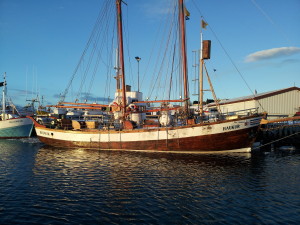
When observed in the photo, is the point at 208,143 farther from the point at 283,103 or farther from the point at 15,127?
the point at 15,127

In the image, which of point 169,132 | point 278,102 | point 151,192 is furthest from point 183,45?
point 278,102

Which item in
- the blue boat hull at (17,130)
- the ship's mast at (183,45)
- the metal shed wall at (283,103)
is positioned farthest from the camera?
the blue boat hull at (17,130)

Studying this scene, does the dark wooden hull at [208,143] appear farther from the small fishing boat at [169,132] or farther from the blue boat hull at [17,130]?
the blue boat hull at [17,130]

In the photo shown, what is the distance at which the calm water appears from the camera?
8594mm

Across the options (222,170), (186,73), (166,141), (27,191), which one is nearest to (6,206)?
(27,191)

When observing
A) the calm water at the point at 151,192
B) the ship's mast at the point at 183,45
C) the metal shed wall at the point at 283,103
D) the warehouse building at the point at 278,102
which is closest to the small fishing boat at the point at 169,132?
the ship's mast at the point at 183,45

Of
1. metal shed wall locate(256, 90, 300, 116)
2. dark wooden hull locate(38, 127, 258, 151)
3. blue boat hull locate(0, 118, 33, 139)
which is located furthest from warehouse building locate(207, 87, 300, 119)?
blue boat hull locate(0, 118, 33, 139)

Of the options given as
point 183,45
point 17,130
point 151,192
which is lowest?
point 151,192

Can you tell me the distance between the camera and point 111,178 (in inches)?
541

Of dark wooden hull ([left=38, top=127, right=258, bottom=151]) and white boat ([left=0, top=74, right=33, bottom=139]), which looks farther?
white boat ([left=0, top=74, right=33, bottom=139])

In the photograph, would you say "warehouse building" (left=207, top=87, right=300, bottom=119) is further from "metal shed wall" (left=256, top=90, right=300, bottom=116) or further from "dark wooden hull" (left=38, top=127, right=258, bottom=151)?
"dark wooden hull" (left=38, top=127, right=258, bottom=151)

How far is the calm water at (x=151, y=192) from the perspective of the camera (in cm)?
859

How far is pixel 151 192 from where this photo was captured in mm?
11180

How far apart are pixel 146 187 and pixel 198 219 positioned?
420 centimetres
